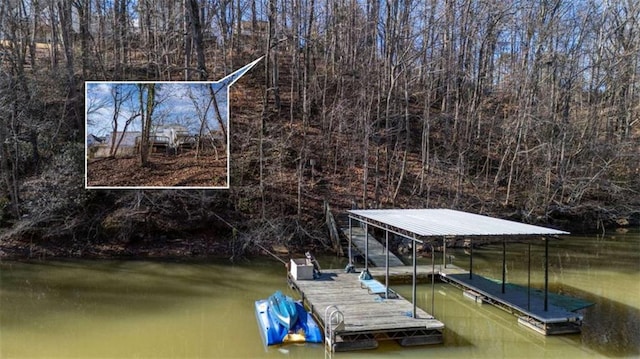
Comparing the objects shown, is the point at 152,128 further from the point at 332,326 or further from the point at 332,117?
the point at 332,117

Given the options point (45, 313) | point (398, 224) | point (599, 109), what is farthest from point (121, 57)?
point (599, 109)

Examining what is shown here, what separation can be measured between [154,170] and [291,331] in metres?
4.09

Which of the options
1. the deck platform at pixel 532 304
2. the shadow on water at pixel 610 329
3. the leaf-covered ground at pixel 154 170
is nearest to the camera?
the shadow on water at pixel 610 329

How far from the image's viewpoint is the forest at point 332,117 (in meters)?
16.6

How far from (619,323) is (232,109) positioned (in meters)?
16.7

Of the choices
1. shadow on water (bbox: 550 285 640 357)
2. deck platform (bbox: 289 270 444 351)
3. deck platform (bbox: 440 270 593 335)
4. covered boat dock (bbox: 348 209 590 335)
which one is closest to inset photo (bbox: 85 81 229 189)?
deck platform (bbox: 289 270 444 351)

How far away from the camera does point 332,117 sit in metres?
20.5

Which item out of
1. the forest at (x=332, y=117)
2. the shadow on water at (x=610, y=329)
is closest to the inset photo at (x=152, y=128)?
the forest at (x=332, y=117)

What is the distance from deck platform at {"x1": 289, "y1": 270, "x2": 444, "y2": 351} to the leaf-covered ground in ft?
11.1

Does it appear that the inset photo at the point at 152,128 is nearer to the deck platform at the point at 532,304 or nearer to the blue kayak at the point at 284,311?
the blue kayak at the point at 284,311

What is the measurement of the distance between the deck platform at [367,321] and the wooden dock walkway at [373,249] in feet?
11.5

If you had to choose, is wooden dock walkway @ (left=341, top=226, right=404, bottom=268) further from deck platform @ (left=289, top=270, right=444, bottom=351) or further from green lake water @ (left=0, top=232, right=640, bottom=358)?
deck platform @ (left=289, top=270, right=444, bottom=351)

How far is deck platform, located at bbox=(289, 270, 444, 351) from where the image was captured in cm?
796

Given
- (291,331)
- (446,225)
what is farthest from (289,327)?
(446,225)
